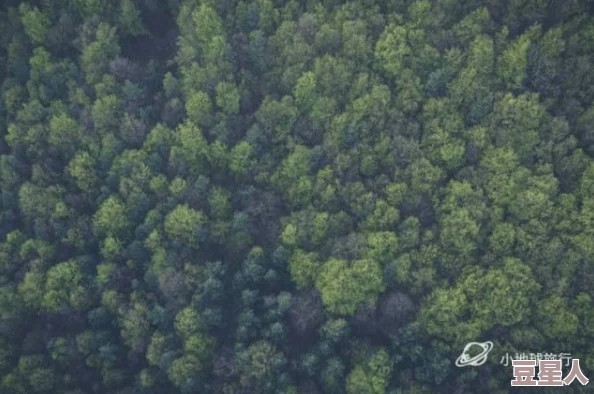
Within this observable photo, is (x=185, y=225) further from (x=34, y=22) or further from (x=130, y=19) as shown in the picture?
(x=34, y=22)

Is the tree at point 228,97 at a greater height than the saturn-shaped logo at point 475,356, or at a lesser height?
greater

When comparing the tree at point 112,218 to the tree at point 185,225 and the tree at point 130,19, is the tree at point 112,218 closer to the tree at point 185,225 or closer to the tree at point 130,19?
the tree at point 185,225

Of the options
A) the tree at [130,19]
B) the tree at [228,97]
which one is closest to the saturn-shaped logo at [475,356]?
the tree at [228,97]

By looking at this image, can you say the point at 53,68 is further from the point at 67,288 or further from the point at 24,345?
the point at 24,345

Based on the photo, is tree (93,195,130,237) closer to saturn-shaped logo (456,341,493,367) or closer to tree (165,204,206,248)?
tree (165,204,206,248)

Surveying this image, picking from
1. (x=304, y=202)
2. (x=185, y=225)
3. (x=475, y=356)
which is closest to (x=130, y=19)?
(x=185, y=225)

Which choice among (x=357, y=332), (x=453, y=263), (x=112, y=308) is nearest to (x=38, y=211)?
(x=112, y=308)
